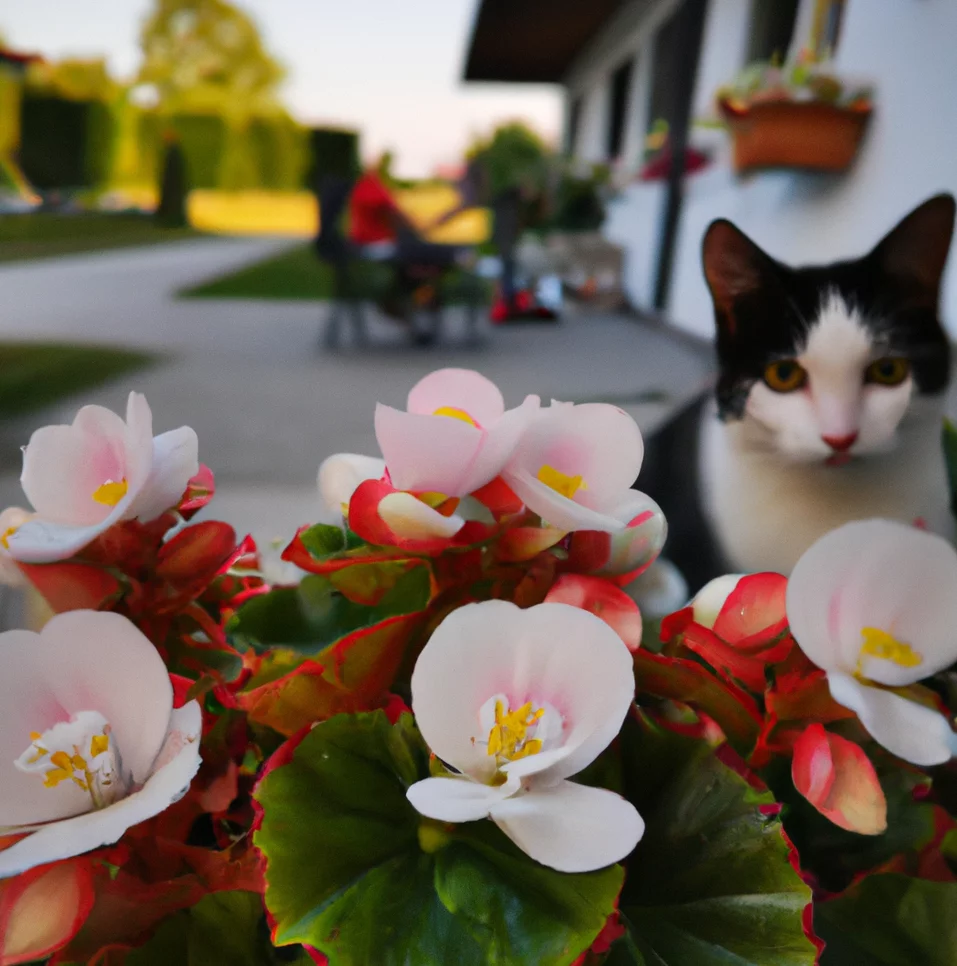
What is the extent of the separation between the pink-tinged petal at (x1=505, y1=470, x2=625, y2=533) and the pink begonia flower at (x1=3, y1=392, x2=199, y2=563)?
0.28 feet

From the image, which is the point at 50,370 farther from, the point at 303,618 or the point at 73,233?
the point at 303,618

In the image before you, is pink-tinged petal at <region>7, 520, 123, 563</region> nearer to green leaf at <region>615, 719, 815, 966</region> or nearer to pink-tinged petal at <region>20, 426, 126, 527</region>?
pink-tinged petal at <region>20, 426, 126, 527</region>

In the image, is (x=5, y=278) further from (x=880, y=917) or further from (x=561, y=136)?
(x=880, y=917)

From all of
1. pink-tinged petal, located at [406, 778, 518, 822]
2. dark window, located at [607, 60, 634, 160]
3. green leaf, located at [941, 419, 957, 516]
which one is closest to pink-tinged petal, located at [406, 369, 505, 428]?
pink-tinged petal, located at [406, 778, 518, 822]

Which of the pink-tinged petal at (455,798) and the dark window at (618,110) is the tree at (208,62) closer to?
the dark window at (618,110)

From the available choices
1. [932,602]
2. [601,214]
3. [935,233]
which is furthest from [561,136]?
[932,602]

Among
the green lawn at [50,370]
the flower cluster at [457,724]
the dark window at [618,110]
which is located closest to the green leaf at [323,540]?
the flower cluster at [457,724]

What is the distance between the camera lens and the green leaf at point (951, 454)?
344 mm

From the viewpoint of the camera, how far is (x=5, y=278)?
1.33 feet

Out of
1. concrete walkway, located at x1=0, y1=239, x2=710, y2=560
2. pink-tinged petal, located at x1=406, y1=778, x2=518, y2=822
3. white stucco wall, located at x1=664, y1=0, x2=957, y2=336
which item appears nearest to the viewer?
pink-tinged petal, located at x1=406, y1=778, x2=518, y2=822

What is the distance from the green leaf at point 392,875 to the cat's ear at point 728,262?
A: 0.25 m

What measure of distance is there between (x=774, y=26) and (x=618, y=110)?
0.64 feet

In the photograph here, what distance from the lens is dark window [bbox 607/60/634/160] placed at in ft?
1.63

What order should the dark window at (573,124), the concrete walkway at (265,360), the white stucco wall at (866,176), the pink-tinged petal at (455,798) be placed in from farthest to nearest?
the dark window at (573,124) → the concrete walkway at (265,360) → the white stucco wall at (866,176) → the pink-tinged petal at (455,798)
